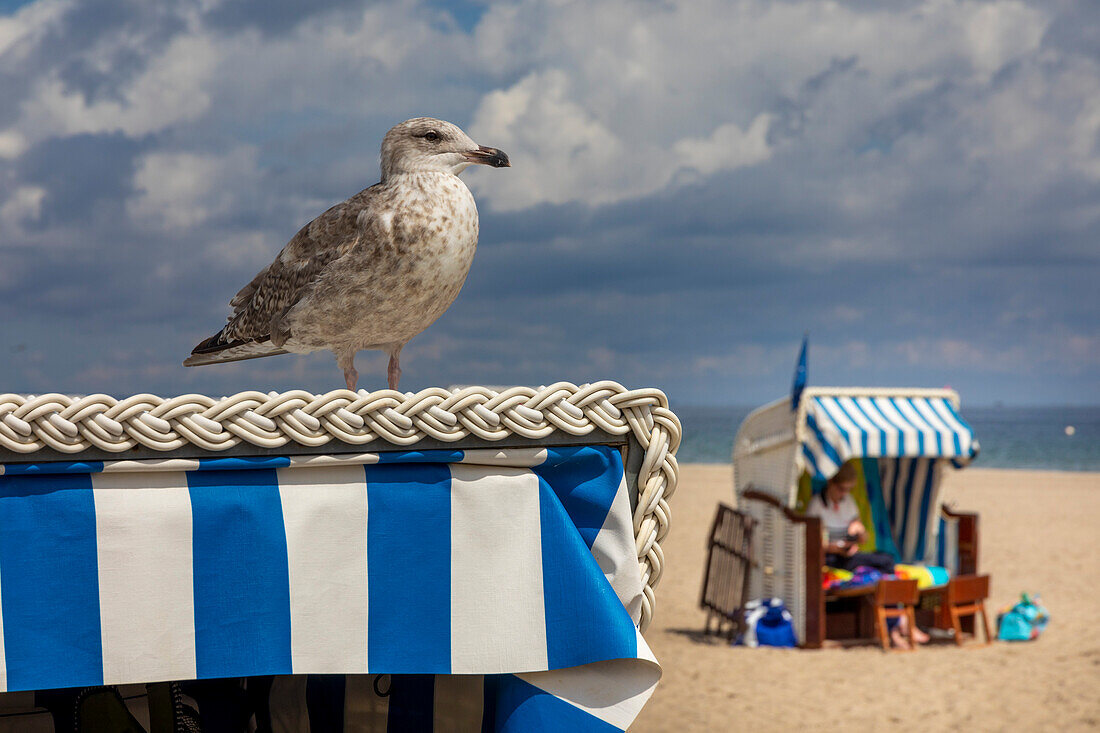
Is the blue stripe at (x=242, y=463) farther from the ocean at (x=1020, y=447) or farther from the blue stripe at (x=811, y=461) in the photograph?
the ocean at (x=1020, y=447)

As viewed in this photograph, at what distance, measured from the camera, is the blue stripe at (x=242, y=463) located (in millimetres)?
1421

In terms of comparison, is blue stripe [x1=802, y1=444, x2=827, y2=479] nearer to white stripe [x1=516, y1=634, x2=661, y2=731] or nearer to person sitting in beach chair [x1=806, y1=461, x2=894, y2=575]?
person sitting in beach chair [x1=806, y1=461, x2=894, y2=575]

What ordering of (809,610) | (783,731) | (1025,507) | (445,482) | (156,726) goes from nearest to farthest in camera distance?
1. (445,482)
2. (156,726)
3. (783,731)
4. (809,610)
5. (1025,507)

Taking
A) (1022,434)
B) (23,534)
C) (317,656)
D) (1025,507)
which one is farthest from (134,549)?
(1022,434)

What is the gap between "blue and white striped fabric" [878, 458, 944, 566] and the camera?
371 inches

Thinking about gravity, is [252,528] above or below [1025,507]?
above

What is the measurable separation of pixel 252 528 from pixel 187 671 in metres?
0.27

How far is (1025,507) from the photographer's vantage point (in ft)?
75.4

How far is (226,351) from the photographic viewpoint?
238cm

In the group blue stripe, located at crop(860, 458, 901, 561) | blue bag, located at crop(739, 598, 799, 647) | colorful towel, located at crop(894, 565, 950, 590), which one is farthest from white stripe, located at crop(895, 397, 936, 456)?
blue bag, located at crop(739, 598, 799, 647)

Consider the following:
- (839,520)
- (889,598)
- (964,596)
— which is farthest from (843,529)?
(964,596)

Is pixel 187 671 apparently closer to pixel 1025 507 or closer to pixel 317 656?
pixel 317 656

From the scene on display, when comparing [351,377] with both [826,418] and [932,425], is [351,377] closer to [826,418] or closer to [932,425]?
[826,418]

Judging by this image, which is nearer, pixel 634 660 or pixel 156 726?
pixel 634 660
